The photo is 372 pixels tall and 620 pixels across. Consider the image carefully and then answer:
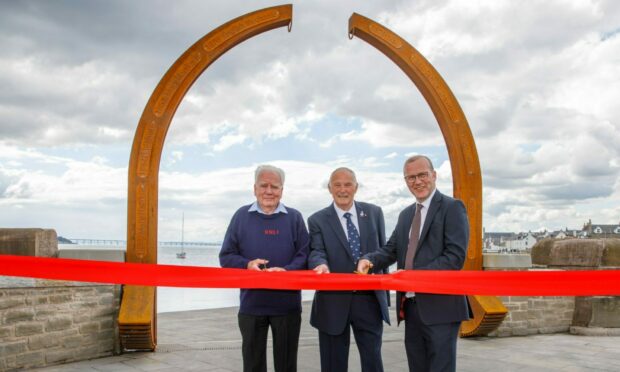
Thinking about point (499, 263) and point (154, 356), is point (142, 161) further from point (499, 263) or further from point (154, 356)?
point (499, 263)

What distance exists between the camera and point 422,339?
3.08 meters

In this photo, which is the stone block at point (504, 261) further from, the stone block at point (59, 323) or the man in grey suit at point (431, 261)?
the stone block at point (59, 323)

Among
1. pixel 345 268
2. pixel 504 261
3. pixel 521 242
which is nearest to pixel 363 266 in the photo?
pixel 345 268

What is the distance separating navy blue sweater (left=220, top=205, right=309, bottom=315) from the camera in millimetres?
3342

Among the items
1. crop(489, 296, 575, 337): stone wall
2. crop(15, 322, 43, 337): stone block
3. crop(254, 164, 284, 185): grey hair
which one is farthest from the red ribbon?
crop(489, 296, 575, 337): stone wall

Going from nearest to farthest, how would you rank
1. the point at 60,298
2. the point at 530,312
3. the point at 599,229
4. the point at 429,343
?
the point at 429,343
the point at 60,298
the point at 530,312
the point at 599,229

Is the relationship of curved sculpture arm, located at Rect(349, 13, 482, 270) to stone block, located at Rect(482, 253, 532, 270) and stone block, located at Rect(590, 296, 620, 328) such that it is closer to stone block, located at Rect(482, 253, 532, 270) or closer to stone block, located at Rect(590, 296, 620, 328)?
stone block, located at Rect(482, 253, 532, 270)

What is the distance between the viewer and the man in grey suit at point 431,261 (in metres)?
2.97

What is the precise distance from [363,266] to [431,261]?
0.42 metres

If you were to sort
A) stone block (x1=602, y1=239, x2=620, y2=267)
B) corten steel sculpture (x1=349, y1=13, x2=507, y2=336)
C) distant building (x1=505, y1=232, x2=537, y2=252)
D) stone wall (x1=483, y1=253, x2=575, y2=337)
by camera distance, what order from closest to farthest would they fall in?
corten steel sculpture (x1=349, y1=13, x2=507, y2=336), stone wall (x1=483, y1=253, x2=575, y2=337), stone block (x1=602, y1=239, x2=620, y2=267), distant building (x1=505, y1=232, x2=537, y2=252)

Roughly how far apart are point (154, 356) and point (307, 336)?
7.46 ft

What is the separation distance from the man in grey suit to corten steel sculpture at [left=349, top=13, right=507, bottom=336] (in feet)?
11.5

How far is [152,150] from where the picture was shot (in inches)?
229

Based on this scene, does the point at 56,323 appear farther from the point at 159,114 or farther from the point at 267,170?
the point at 267,170
